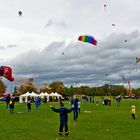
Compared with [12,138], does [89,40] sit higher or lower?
higher

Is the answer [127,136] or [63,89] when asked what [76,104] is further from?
[63,89]

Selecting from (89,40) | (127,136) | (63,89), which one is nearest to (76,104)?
(89,40)

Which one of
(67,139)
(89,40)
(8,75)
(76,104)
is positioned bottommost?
(67,139)

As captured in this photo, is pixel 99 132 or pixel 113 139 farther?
pixel 99 132

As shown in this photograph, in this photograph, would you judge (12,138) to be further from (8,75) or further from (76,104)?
(8,75)

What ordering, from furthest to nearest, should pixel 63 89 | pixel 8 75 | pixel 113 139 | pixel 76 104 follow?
pixel 63 89 < pixel 8 75 < pixel 76 104 < pixel 113 139

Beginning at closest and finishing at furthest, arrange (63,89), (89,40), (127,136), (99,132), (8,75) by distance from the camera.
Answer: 1. (127,136)
2. (99,132)
3. (89,40)
4. (8,75)
5. (63,89)

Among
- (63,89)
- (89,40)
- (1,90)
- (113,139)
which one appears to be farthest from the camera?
(63,89)

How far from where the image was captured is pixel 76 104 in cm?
2906

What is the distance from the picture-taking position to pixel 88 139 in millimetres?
18219

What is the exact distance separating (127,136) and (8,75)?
59.4 feet

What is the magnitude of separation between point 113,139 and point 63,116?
10.8 ft

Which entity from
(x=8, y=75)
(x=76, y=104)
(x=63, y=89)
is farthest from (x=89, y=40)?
(x=63, y=89)

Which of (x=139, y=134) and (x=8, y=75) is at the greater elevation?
(x=8, y=75)
